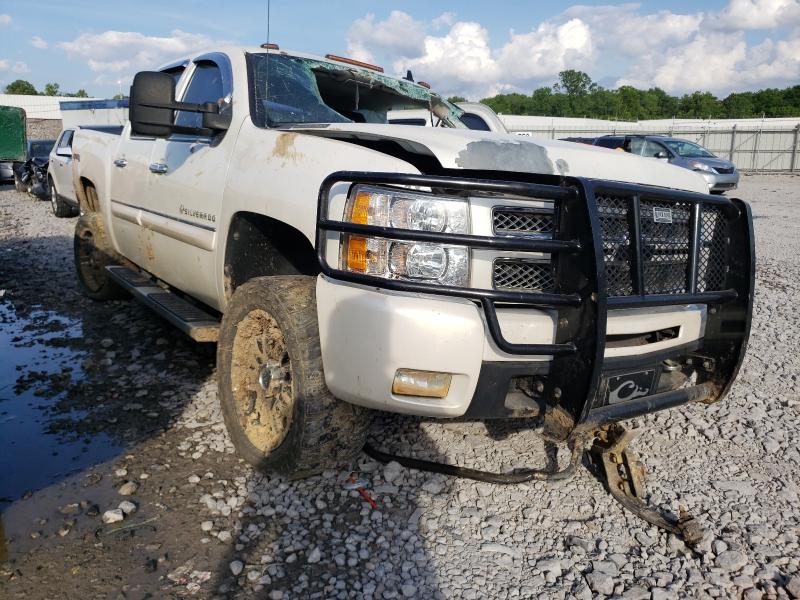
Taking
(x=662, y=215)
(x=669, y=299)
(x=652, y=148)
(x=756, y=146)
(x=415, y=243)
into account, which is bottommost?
(x=669, y=299)

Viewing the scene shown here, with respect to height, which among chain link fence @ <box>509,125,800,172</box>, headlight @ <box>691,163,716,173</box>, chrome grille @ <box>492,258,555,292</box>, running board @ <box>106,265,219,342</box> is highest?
chain link fence @ <box>509,125,800,172</box>

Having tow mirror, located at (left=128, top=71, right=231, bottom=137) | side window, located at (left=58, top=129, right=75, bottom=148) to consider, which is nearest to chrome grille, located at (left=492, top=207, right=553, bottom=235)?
tow mirror, located at (left=128, top=71, right=231, bottom=137)

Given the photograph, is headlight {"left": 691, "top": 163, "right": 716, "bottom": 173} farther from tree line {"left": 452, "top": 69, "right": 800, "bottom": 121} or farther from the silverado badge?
tree line {"left": 452, "top": 69, "right": 800, "bottom": 121}

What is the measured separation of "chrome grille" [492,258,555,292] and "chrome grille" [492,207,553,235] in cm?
11

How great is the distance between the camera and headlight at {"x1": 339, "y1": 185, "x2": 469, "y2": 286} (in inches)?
92.5

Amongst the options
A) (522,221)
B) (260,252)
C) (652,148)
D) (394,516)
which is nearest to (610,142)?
(652,148)

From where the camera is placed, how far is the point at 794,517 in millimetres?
2793

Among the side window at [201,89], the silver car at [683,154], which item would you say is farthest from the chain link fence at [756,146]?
the side window at [201,89]

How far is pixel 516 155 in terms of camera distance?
250 cm

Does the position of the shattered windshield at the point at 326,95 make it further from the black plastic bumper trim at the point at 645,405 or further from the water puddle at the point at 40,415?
the black plastic bumper trim at the point at 645,405

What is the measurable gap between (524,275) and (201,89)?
270 centimetres

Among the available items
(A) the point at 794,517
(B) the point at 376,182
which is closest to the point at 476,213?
(B) the point at 376,182

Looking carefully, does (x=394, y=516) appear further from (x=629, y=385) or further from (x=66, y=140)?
(x=66, y=140)

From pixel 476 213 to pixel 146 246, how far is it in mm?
3050
